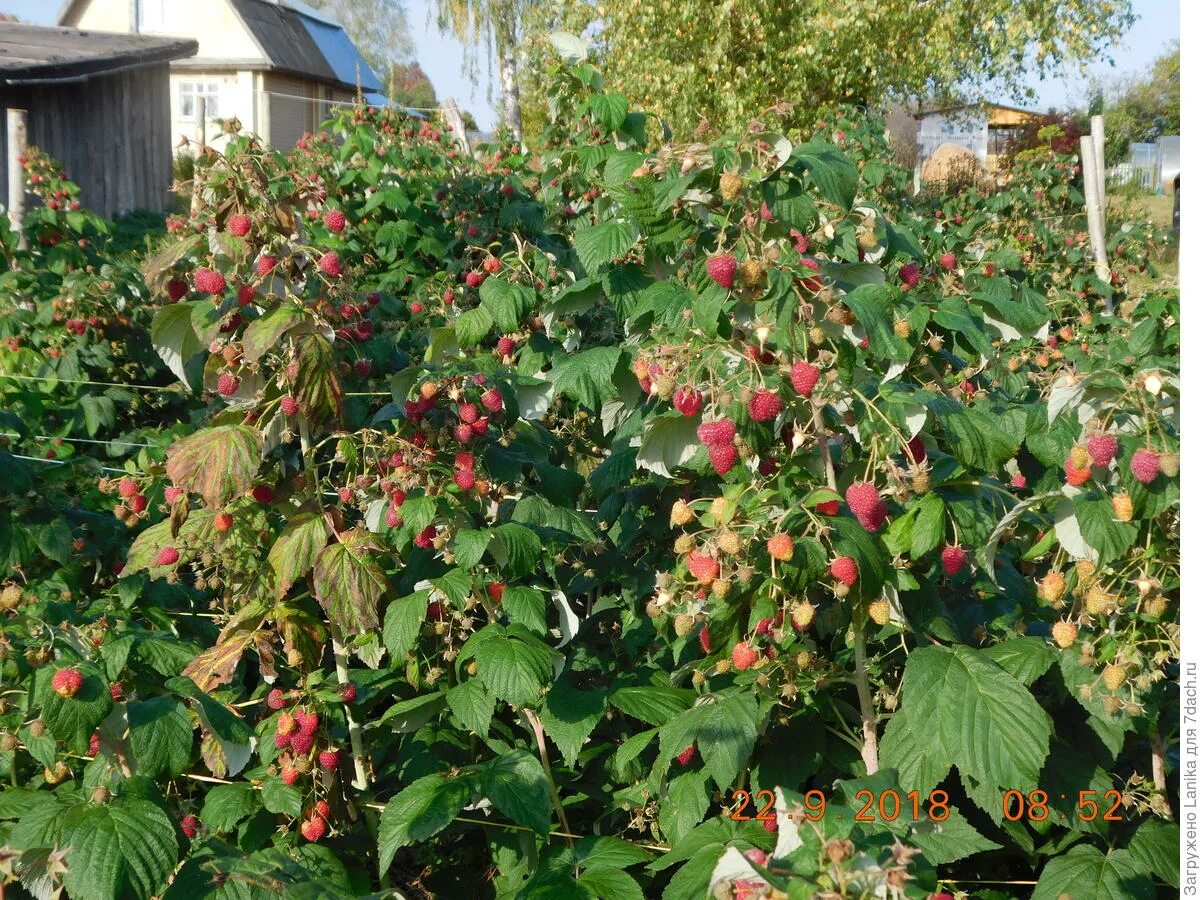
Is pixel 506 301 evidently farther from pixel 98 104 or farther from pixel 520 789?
pixel 98 104

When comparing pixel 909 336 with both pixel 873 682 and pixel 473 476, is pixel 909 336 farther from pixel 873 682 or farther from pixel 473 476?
pixel 473 476

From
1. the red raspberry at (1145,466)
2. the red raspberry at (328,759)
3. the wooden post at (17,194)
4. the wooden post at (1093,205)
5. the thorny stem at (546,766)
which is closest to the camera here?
the red raspberry at (1145,466)

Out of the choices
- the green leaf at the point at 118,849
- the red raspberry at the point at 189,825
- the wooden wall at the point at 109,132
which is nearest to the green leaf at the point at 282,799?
the red raspberry at the point at 189,825

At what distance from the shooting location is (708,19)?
A: 15.4 metres

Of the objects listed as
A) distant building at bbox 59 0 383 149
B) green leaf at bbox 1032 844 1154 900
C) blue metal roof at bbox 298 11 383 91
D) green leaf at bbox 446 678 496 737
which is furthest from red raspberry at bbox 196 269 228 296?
blue metal roof at bbox 298 11 383 91

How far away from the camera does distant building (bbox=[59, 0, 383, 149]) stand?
27078mm

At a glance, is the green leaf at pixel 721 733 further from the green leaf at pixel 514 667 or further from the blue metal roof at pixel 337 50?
the blue metal roof at pixel 337 50

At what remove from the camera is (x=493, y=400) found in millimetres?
2475

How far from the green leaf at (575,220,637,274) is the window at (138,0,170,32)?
99.2ft

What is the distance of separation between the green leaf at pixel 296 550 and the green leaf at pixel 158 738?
406mm

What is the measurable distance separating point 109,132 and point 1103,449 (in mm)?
17483

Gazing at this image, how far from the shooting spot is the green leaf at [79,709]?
1757 millimetres

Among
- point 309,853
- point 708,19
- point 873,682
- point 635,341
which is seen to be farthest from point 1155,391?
point 708,19

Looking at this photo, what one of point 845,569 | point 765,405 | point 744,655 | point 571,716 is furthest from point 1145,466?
point 571,716
